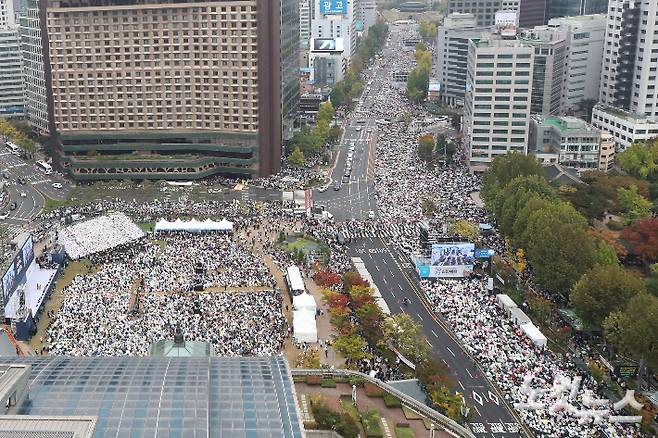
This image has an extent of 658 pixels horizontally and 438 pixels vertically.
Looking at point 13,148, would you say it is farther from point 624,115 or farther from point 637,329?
point 637,329

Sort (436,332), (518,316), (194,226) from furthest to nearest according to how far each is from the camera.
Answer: (194,226)
(518,316)
(436,332)

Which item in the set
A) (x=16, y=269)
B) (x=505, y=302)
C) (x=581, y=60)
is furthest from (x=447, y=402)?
(x=581, y=60)

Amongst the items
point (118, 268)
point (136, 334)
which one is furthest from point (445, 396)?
point (118, 268)

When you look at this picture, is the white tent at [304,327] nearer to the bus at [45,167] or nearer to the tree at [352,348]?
the tree at [352,348]

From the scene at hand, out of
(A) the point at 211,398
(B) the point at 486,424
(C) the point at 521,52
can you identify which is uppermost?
(C) the point at 521,52

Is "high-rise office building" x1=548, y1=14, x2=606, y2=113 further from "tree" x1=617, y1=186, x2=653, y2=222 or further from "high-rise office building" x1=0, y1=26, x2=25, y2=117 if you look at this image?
"high-rise office building" x1=0, y1=26, x2=25, y2=117

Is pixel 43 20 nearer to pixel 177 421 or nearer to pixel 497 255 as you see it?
pixel 497 255
